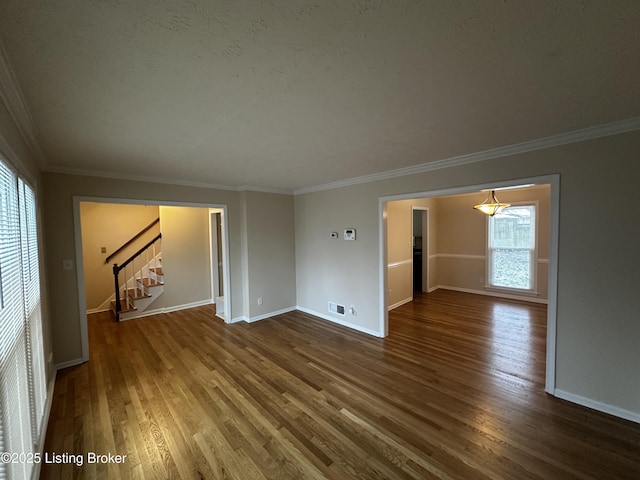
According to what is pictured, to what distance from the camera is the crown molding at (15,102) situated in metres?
1.27

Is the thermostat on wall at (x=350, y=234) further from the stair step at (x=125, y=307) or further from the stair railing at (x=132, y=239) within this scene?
the stair railing at (x=132, y=239)

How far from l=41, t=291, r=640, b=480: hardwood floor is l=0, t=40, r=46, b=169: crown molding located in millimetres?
2487

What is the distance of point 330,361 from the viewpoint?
3305mm

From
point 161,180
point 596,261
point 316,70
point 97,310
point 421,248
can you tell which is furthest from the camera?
point 421,248

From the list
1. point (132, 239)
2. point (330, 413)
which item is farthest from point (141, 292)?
point (330, 413)

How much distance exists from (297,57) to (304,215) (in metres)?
3.97

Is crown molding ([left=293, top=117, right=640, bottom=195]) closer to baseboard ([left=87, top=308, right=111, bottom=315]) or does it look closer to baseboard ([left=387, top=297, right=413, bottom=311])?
baseboard ([left=387, top=297, right=413, bottom=311])

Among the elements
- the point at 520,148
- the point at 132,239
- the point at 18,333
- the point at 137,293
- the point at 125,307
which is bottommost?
the point at 125,307

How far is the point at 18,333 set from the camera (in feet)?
5.21

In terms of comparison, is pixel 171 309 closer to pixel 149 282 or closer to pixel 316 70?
pixel 149 282

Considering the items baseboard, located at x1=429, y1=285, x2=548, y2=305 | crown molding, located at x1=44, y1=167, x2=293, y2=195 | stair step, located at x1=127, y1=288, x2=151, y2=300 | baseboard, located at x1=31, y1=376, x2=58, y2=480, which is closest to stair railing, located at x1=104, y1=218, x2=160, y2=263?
stair step, located at x1=127, y1=288, x2=151, y2=300

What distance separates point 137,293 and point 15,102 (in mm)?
5048

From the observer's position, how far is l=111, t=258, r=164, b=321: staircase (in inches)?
203

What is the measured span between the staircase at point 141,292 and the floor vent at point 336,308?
12.1 ft
